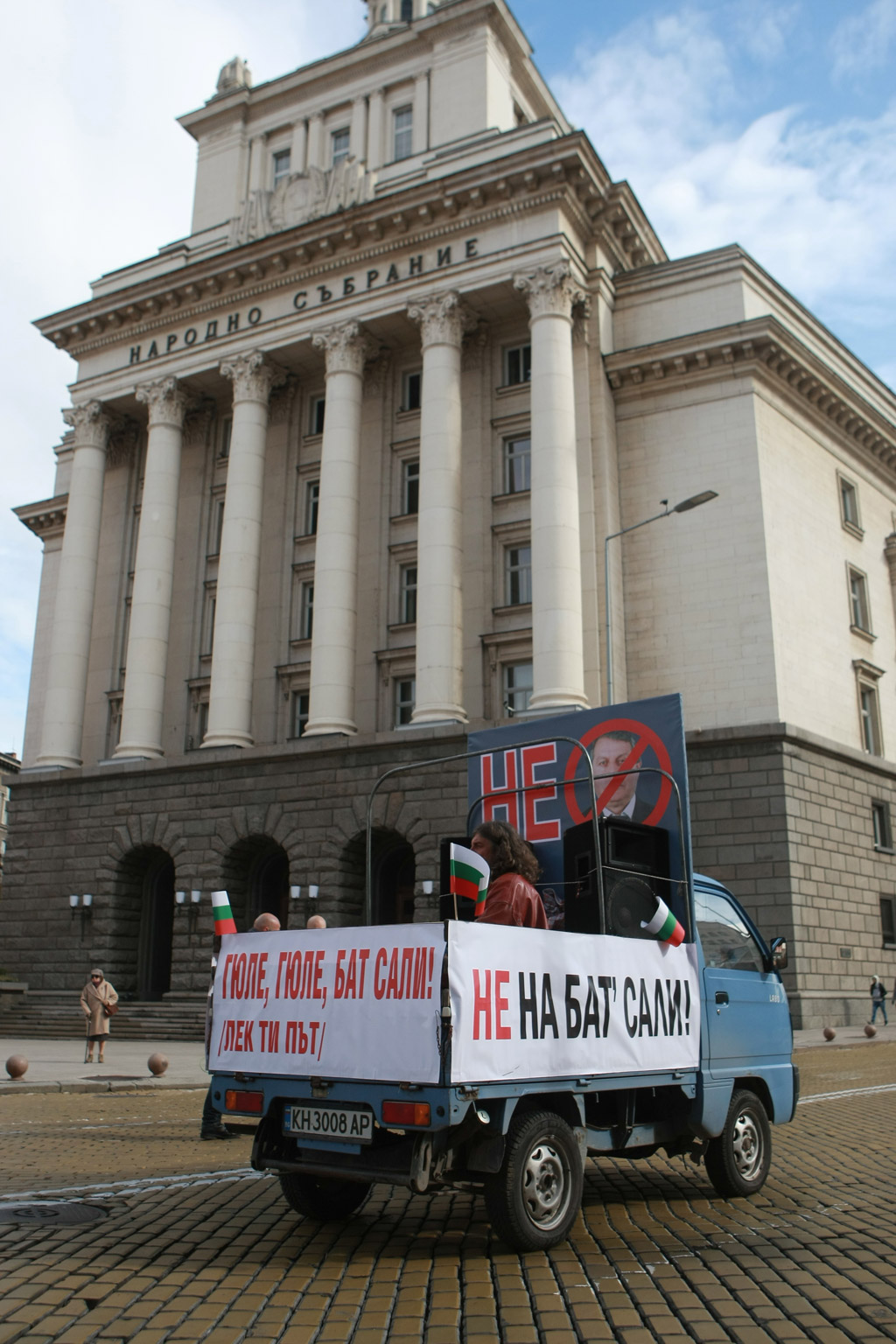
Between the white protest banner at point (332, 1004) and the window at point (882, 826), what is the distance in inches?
1145

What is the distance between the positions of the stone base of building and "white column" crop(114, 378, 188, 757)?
1.59 m

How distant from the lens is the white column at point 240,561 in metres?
33.3

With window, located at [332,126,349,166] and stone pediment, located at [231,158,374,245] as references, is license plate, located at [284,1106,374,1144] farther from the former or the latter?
window, located at [332,126,349,166]

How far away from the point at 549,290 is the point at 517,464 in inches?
202

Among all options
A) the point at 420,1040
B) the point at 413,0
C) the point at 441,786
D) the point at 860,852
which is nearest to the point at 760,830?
the point at 860,852

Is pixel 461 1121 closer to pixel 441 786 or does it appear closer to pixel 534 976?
pixel 534 976

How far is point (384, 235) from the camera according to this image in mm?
34250

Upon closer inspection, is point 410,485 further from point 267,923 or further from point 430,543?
point 267,923

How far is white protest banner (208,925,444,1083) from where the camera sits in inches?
226

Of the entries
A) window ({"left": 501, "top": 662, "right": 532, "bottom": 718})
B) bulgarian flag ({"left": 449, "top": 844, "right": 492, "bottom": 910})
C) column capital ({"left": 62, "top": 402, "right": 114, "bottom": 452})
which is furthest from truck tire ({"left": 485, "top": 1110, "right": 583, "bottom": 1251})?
column capital ({"left": 62, "top": 402, "right": 114, "bottom": 452})

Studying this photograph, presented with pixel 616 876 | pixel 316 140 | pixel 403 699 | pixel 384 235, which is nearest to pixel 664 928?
pixel 616 876

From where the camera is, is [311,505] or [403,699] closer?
[403,699]

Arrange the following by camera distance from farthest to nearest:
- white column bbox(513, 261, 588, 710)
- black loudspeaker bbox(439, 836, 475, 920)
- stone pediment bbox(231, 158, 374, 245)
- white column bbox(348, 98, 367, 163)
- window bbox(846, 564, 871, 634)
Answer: white column bbox(348, 98, 367, 163)
window bbox(846, 564, 871, 634)
stone pediment bbox(231, 158, 374, 245)
white column bbox(513, 261, 588, 710)
black loudspeaker bbox(439, 836, 475, 920)

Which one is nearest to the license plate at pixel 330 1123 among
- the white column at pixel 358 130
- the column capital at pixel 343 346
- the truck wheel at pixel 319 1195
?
the truck wheel at pixel 319 1195
